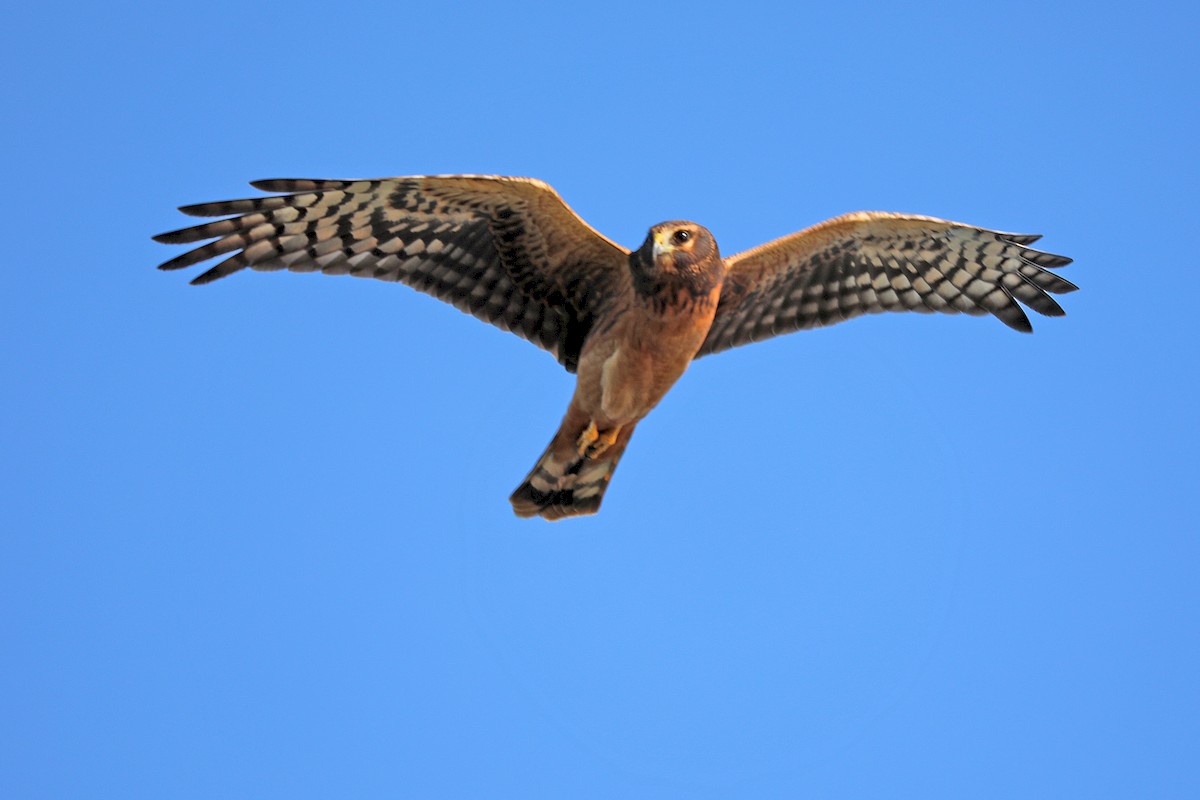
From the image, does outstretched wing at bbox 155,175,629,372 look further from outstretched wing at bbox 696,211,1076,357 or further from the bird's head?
outstretched wing at bbox 696,211,1076,357

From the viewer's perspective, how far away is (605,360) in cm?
938

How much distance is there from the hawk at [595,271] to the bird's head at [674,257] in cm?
1

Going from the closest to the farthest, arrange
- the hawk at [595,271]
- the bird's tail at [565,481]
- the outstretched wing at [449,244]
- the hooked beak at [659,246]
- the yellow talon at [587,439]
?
the hooked beak at [659,246] → the hawk at [595,271] → the outstretched wing at [449,244] → the yellow talon at [587,439] → the bird's tail at [565,481]

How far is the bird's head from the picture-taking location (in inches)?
353

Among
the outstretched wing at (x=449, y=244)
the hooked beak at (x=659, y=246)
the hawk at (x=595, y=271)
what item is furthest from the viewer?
the outstretched wing at (x=449, y=244)

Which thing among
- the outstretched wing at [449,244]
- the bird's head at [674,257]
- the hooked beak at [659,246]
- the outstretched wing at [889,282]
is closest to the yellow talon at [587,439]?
the outstretched wing at [449,244]

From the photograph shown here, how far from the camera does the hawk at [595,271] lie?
922 cm

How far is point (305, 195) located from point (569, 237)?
1.76 m

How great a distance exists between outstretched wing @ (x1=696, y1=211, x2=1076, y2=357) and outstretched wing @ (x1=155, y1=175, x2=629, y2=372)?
3.35 feet

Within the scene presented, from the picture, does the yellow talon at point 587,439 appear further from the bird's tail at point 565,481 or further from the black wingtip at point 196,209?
the black wingtip at point 196,209

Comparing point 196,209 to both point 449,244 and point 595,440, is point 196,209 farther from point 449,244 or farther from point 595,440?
point 595,440

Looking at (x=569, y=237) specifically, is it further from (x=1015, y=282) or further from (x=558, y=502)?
(x=1015, y=282)

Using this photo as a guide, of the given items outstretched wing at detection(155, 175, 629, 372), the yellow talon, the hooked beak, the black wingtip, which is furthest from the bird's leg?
the black wingtip

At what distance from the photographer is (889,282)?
1028cm
